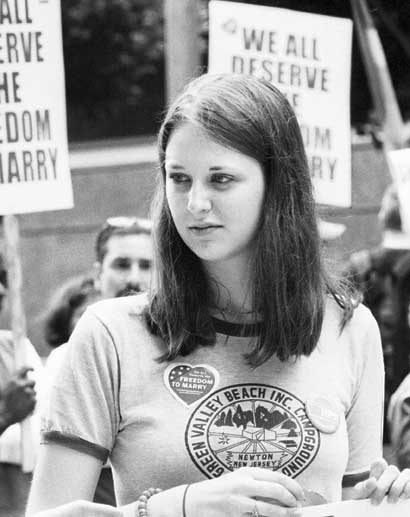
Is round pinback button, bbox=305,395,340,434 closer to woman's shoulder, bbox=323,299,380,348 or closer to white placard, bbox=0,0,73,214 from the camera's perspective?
woman's shoulder, bbox=323,299,380,348

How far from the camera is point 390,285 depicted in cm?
443

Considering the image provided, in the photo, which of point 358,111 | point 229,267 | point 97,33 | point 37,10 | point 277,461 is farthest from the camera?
point 97,33

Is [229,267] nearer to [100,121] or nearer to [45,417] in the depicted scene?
[45,417]

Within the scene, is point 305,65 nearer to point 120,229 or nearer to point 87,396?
point 120,229

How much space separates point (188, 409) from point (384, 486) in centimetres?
37

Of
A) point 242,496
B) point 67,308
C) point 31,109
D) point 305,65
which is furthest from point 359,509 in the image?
point 67,308

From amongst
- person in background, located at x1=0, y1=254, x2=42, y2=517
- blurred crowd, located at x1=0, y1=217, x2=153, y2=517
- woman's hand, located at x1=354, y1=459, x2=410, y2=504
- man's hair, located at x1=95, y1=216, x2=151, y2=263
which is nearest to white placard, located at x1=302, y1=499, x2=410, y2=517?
woman's hand, located at x1=354, y1=459, x2=410, y2=504

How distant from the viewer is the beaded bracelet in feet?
6.09

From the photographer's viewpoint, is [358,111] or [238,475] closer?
[238,475]

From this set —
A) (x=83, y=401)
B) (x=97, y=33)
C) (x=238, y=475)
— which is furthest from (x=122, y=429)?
(x=97, y=33)

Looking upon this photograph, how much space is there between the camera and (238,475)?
1.83 meters

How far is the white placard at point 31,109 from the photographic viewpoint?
117 inches

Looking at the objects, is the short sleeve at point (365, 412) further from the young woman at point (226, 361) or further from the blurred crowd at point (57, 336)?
the blurred crowd at point (57, 336)

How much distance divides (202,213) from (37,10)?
128 centimetres
